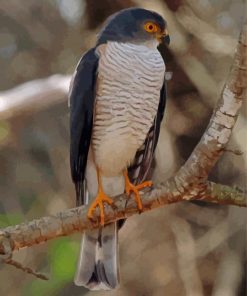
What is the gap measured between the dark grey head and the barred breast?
0.02 metres

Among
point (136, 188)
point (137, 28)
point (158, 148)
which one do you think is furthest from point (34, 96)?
point (136, 188)

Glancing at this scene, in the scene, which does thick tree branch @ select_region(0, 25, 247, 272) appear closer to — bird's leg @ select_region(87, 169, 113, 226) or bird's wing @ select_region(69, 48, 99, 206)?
bird's leg @ select_region(87, 169, 113, 226)

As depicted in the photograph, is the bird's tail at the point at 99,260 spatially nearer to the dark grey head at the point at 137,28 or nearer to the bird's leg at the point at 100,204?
the bird's leg at the point at 100,204

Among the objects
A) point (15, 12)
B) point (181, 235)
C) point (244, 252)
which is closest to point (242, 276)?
point (244, 252)

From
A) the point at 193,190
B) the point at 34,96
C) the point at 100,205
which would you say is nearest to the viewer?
the point at 193,190

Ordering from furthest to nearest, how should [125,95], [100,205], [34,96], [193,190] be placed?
[34,96] → [125,95] → [100,205] → [193,190]

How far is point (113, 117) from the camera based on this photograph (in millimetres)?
1406

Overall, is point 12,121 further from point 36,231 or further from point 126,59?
point 36,231

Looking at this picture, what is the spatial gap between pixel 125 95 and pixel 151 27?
0.48 ft

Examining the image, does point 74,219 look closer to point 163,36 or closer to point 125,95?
point 125,95

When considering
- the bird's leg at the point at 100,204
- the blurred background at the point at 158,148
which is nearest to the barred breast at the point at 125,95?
the bird's leg at the point at 100,204

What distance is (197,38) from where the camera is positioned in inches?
70.5

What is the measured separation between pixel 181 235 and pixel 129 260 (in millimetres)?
135

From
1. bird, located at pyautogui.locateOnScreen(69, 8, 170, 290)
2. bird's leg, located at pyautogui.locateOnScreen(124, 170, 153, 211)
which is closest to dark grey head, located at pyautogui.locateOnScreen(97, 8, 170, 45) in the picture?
bird, located at pyautogui.locateOnScreen(69, 8, 170, 290)
